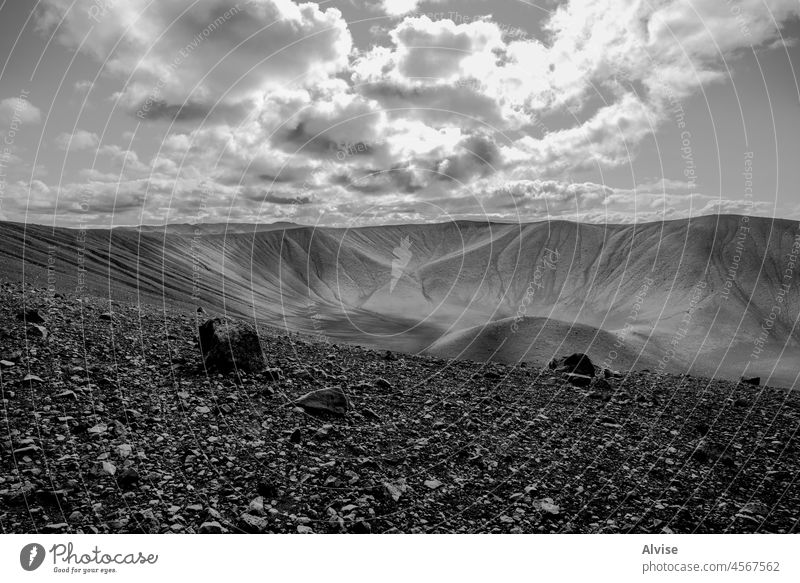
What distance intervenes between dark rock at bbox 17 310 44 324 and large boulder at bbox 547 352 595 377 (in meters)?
16.1

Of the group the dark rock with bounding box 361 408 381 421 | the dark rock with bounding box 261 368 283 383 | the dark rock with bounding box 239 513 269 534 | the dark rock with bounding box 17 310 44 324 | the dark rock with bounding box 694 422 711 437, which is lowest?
the dark rock with bounding box 694 422 711 437

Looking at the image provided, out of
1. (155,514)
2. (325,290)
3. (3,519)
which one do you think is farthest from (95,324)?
(325,290)

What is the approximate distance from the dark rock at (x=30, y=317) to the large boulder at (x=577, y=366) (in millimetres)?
16062

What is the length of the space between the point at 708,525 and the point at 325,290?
155 meters

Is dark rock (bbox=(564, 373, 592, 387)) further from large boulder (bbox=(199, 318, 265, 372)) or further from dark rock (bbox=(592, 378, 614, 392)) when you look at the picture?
large boulder (bbox=(199, 318, 265, 372))

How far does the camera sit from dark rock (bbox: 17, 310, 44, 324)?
1209 centimetres

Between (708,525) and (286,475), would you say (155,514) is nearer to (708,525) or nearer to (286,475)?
(286,475)

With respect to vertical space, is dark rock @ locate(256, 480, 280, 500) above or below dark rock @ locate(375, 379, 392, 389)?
below

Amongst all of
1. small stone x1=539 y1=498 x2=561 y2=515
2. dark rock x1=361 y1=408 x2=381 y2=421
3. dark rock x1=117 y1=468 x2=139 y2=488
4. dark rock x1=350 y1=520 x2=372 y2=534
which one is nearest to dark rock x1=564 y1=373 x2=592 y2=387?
dark rock x1=361 y1=408 x2=381 y2=421

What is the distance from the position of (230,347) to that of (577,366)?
37.8ft

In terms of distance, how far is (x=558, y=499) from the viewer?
7.91 m

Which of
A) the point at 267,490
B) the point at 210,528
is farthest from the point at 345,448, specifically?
the point at 210,528
